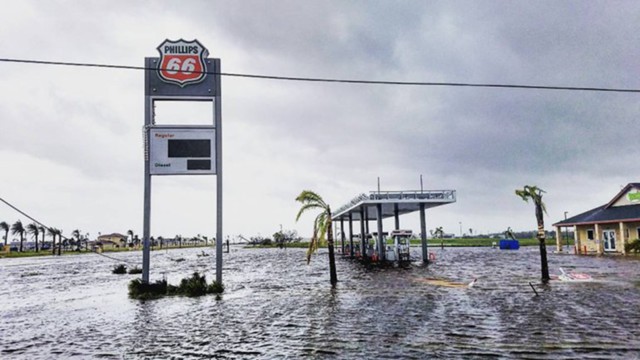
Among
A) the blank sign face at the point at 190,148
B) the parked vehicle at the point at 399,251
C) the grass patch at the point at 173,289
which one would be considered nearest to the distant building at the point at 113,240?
the parked vehicle at the point at 399,251

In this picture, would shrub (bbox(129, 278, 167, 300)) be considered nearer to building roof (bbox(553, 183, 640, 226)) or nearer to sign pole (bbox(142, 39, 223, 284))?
sign pole (bbox(142, 39, 223, 284))

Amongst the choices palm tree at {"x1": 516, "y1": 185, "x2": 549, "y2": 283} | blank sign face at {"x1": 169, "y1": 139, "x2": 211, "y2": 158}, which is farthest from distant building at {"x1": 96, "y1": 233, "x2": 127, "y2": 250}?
palm tree at {"x1": 516, "y1": 185, "x2": 549, "y2": 283}

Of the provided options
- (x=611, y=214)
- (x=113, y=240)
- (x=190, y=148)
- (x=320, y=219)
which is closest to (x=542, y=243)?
(x=320, y=219)

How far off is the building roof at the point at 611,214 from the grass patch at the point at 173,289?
36.7m

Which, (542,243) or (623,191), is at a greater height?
(623,191)

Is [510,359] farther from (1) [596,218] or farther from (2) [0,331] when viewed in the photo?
(1) [596,218]

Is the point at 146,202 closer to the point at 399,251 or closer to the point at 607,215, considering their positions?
the point at 399,251

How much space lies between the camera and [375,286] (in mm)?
20719

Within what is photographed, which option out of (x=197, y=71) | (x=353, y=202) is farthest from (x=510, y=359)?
(x=353, y=202)

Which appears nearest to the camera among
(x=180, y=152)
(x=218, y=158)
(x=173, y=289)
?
(x=180, y=152)

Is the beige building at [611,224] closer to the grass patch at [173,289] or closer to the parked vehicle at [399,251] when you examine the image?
the parked vehicle at [399,251]

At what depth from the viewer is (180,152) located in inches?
794

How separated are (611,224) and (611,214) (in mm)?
2099

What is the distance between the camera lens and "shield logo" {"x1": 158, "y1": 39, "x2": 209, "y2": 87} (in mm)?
20656
